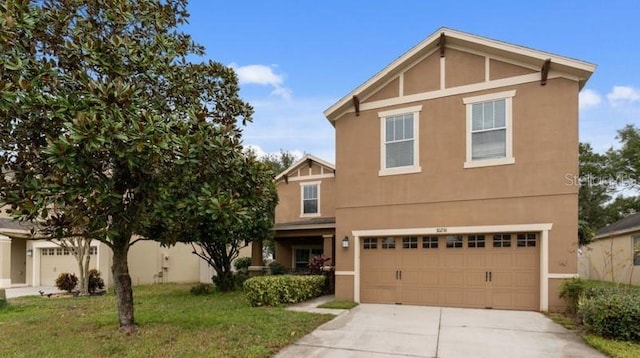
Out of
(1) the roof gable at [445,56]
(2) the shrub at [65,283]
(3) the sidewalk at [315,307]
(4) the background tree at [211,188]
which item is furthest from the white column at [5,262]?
(1) the roof gable at [445,56]

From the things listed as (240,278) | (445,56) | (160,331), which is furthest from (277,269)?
(445,56)

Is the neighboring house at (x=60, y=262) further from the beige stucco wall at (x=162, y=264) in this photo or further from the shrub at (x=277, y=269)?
the shrub at (x=277, y=269)

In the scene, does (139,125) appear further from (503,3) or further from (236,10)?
(503,3)

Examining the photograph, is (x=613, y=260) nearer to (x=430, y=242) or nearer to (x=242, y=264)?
(x=430, y=242)

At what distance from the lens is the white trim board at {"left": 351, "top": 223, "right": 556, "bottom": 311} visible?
10414mm

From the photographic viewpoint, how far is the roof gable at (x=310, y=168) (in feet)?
65.3

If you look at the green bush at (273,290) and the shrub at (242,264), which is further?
the shrub at (242,264)

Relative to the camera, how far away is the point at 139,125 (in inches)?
245

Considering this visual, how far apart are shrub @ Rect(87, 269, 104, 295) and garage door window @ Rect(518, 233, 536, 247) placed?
16707 mm

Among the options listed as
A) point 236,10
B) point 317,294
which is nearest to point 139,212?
point 317,294

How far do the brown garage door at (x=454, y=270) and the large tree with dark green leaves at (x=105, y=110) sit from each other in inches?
242

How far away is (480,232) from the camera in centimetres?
1117

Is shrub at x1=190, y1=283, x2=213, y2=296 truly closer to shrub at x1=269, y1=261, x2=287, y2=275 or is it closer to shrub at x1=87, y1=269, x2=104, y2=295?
shrub at x1=269, y1=261, x2=287, y2=275

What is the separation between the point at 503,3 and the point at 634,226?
12348 millimetres
